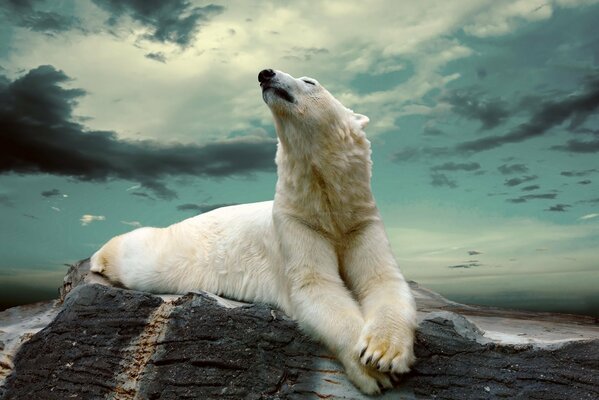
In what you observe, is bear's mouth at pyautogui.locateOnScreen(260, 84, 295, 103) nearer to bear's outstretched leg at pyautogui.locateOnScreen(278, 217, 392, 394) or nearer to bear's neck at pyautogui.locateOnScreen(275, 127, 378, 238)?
bear's neck at pyautogui.locateOnScreen(275, 127, 378, 238)

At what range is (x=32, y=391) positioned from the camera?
5699mm

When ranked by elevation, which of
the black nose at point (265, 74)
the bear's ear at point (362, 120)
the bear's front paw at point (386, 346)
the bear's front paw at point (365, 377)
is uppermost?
the black nose at point (265, 74)

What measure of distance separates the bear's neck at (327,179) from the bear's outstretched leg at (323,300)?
172 millimetres

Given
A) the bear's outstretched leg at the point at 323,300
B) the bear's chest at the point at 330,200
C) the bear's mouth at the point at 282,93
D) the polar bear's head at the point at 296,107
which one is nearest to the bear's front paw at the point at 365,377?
the bear's outstretched leg at the point at 323,300

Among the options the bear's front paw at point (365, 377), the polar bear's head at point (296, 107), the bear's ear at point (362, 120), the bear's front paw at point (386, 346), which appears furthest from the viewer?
the bear's ear at point (362, 120)

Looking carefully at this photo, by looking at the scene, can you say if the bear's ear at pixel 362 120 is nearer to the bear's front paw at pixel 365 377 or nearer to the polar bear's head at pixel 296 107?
the polar bear's head at pixel 296 107

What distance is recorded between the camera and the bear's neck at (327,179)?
510 centimetres

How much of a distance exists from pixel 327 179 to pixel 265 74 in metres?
1.03

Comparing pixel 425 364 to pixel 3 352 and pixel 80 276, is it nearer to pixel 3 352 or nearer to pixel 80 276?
pixel 3 352

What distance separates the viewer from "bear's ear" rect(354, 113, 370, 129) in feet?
17.6

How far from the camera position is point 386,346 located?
177 inches

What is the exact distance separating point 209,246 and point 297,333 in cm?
194

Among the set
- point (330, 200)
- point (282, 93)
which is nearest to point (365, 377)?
point (330, 200)

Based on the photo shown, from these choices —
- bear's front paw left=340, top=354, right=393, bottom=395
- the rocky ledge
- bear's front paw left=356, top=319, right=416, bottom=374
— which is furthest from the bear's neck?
bear's front paw left=340, top=354, right=393, bottom=395
